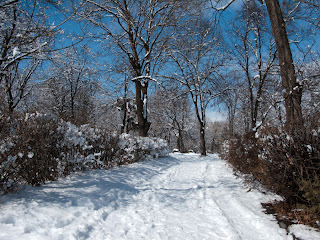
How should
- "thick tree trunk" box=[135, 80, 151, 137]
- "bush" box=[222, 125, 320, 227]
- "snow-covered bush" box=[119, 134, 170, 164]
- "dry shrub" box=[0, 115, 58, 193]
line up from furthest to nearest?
Result: 1. "thick tree trunk" box=[135, 80, 151, 137]
2. "snow-covered bush" box=[119, 134, 170, 164]
3. "dry shrub" box=[0, 115, 58, 193]
4. "bush" box=[222, 125, 320, 227]

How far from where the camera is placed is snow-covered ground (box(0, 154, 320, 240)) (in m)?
2.44

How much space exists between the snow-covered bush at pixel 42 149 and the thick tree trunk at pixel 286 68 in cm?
473

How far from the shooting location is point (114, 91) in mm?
15383

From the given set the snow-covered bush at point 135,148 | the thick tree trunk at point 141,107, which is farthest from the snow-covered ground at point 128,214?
the thick tree trunk at point 141,107

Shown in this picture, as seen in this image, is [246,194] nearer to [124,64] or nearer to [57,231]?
[57,231]

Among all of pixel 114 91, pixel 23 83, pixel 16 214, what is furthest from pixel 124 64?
pixel 16 214

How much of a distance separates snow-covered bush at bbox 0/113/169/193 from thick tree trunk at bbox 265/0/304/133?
15.5 feet

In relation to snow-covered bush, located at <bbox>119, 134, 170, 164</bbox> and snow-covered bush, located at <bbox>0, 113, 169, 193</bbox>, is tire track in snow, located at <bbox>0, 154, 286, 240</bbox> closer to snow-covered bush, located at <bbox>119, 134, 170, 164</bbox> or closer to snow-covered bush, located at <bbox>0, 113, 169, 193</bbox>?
snow-covered bush, located at <bbox>0, 113, 169, 193</bbox>

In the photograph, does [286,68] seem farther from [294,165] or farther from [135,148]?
[135,148]

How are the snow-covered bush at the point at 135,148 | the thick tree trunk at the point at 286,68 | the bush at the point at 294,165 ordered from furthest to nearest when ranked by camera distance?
the snow-covered bush at the point at 135,148 → the thick tree trunk at the point at 286,68 → the bush at the point at 294,165

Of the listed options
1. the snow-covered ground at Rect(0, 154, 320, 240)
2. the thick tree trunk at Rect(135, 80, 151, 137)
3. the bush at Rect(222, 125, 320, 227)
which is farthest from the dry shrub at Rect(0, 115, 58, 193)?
the thick tree trunk at Rect(135, 80, 151, 137)

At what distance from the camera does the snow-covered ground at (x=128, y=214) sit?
2.44 metres

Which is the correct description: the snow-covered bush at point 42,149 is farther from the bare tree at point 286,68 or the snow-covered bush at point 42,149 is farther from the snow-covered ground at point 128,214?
the bare tree at point 286,68

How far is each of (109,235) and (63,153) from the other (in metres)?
2.51
